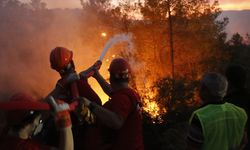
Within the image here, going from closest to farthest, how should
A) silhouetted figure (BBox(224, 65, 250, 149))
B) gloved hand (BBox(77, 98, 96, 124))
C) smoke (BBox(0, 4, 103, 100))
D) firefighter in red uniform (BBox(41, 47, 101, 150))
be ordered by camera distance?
1. gloved hand (BBox(77, 98, 96, 124))
2. firefighter in red uniform (BBox(41, 47, 101, 150))
3. silhouetted figure (BBox(224, 65, 250, 149))
4. smoke (BBox(0, 4, 103, 100))

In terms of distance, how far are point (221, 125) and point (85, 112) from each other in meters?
1.16

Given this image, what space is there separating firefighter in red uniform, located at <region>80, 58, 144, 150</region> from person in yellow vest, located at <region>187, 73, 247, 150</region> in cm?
58

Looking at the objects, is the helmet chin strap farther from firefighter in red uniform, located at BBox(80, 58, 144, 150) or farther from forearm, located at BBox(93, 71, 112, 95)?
forearm, located at BBox(93, 71, 112, 95)

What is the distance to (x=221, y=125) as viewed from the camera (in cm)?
412

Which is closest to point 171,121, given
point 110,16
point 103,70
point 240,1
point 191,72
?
point 191,72

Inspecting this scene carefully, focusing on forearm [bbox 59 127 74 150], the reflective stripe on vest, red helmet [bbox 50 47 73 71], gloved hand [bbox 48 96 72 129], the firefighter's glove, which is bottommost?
the reflective stripe on vest

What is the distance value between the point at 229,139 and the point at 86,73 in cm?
158

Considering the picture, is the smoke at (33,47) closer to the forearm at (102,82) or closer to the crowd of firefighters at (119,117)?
the forearm at (102,82)

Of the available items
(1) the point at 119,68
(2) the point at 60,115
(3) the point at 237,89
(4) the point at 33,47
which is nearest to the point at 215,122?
(1) the point at 119,68

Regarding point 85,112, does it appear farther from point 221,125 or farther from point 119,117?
point 221,125

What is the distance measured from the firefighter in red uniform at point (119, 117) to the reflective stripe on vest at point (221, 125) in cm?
61

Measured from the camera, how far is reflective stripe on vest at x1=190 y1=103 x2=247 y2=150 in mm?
4047

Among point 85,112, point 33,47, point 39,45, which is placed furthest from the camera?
point 39,45

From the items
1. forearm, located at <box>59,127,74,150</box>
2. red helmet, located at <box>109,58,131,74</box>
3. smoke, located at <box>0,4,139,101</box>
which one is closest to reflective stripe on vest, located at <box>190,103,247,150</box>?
red helmet, located at <box>109,58,131,74</box>
